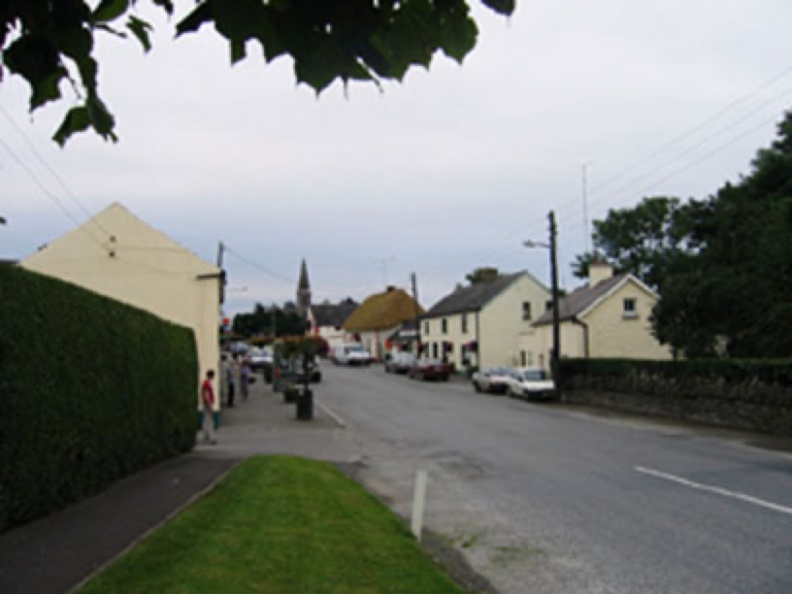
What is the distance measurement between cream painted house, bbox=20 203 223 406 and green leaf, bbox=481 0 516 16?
26699 mm

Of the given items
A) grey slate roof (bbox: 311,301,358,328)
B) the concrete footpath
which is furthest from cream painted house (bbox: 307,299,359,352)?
the concrete footpath

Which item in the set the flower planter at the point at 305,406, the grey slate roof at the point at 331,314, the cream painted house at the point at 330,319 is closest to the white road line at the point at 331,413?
the flower planter at the point at 305,406

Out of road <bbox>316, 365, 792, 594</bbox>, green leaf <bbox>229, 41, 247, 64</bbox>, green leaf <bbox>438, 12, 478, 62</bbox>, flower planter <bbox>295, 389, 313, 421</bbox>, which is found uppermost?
green leaf <bbox>438, 12, 478, 62</bbox>

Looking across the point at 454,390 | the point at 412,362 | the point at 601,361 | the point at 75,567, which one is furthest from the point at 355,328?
the point at 75,567

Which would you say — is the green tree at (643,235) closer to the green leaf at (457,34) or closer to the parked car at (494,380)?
the parked car at (494,380)

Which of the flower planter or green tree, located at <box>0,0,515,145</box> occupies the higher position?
green tree, located at <box>0,0,515,145</box>

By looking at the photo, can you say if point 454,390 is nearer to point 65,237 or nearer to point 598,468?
point 65,237

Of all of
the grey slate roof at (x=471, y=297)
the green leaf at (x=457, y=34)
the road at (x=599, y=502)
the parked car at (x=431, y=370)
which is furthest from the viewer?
the grey slate roof at (x=471, y=297)

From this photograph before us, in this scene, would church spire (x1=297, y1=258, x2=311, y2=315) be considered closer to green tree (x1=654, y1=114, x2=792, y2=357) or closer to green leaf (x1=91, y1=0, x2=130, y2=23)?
green tree (x1=654, y1=114, x2=792, y2=357)

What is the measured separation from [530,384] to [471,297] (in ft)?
87.8

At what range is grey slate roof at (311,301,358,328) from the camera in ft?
402

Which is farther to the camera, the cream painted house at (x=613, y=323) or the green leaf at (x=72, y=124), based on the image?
the cream painted house at (x=613, y=323)

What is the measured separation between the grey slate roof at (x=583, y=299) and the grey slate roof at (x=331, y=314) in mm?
75985

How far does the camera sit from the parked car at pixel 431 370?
1989 inches
